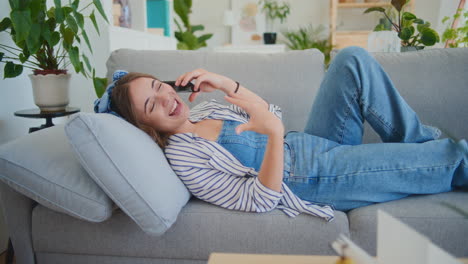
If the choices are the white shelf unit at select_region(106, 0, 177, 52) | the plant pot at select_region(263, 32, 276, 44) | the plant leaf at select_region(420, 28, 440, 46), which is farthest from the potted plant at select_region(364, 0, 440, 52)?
the plant pot at select_region(263, 32, 276, 44)

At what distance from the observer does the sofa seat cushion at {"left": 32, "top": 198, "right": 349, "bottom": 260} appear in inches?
42.0

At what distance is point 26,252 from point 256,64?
109cm

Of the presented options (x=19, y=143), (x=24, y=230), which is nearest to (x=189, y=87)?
(x=19, y=143)

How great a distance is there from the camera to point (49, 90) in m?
1.64

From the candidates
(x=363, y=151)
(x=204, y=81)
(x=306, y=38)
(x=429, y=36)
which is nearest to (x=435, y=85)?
(x=429, y=36)

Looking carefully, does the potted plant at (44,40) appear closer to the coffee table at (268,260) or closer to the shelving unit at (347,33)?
the coffee table at (268,260)

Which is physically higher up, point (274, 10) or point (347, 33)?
point (274, 10)

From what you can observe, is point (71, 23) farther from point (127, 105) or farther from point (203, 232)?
point (203, 232)

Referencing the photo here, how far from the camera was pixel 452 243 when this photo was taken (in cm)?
104

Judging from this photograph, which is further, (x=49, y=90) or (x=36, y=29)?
(x=49, y=90)

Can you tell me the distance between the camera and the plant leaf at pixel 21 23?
1.35 meters

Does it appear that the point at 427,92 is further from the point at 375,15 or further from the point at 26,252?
the point at 375,15

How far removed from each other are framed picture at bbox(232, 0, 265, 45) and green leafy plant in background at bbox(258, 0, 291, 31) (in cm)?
8

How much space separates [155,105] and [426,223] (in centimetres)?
86
